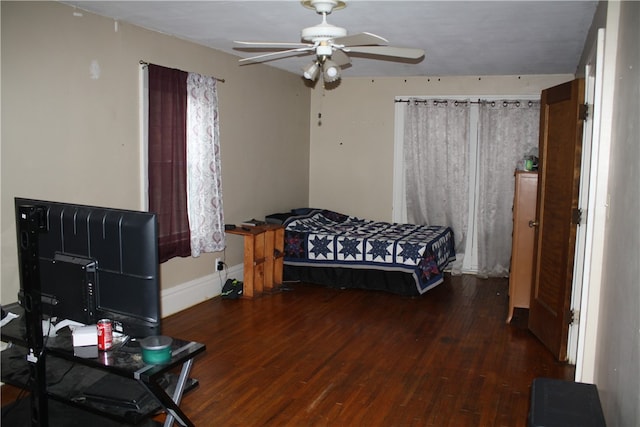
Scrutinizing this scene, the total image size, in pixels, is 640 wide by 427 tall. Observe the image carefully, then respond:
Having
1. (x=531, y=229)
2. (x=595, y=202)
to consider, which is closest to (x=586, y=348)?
(x=595, y=202)

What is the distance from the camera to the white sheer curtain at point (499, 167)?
620cm

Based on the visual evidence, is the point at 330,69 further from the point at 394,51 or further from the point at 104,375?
the point at 104,375

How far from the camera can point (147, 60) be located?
425 cm

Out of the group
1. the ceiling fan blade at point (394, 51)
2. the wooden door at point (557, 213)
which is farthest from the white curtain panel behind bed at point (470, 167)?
the ceiling fan blade at point (394, 51)

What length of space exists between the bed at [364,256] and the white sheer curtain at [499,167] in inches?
24.1

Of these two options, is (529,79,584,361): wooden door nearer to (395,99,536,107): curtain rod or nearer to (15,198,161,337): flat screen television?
(395,99,536,107): curtain rod

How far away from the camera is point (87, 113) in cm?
378

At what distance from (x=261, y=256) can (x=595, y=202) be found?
3.18 metres

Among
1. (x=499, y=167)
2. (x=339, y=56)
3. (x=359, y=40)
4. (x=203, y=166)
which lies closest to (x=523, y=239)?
(x=499, y=167)

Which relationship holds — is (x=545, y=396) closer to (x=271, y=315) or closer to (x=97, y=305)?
(x=97, y=305)

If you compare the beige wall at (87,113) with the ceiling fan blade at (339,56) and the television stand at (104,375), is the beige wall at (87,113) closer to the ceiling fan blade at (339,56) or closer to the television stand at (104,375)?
the television stand at (104,375)

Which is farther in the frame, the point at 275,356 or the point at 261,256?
the point at 261,256

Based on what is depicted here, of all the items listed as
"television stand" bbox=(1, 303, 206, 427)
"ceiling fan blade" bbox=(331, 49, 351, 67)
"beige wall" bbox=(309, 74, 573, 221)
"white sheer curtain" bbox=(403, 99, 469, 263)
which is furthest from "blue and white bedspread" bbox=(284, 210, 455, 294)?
"television stand" bbox=(1, 303, 206, 427)

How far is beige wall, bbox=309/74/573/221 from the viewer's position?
6707 mm
